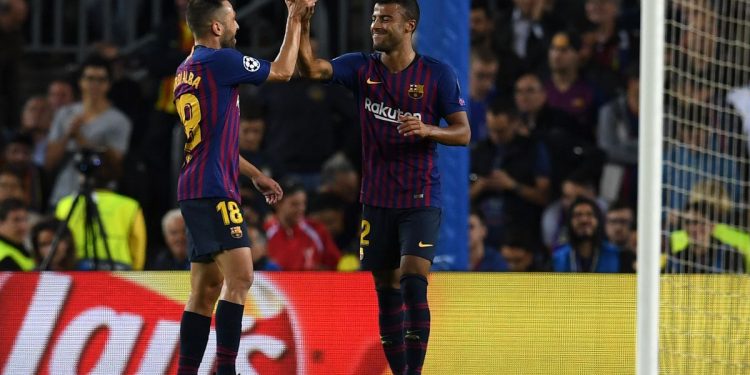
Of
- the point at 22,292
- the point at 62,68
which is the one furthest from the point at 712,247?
the point at 62,68

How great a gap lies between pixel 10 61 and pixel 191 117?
5.34 m

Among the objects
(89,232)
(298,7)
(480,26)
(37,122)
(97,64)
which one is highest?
(480,26)

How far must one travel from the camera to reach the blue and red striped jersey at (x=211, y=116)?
18.6ft

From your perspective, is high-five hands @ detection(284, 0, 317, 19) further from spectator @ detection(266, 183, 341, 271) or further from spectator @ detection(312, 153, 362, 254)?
spectator @ detection(312, 153, 362, 254)

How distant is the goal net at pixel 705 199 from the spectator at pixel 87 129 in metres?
4.19

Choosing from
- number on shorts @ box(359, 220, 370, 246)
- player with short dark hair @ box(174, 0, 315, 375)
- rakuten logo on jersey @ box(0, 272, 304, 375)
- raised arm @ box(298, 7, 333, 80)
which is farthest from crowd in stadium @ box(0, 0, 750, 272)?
player with short dark hair @ box(174, 0, 315, 375)

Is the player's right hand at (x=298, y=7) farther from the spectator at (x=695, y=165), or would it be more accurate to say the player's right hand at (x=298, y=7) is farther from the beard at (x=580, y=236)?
the beard at (x=580, y=236)

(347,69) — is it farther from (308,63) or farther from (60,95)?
(60,95)

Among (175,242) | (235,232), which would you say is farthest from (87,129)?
(235,232)

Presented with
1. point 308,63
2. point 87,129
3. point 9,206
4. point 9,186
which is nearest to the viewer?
point 308,63

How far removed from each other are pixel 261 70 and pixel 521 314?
2.09 meters

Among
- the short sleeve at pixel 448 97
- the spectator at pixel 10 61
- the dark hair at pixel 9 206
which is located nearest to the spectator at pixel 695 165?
the short sleeve at pixel 448 97

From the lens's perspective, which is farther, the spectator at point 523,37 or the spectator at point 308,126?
the spectator at point 523,37

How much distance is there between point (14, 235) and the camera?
8.96m
